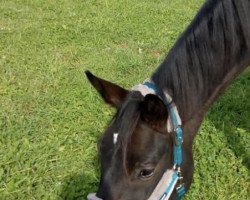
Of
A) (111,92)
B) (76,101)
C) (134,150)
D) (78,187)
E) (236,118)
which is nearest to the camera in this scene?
(134,150)

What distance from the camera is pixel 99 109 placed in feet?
14.2

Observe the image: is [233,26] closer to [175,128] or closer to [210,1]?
[210,1]

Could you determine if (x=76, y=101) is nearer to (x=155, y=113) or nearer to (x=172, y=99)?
(x=172, y=99)

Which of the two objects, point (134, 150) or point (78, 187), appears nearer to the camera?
point (134, 150)

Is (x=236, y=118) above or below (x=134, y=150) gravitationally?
below

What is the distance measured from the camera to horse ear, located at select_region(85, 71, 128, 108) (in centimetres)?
214

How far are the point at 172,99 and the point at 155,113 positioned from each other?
0.59 feet

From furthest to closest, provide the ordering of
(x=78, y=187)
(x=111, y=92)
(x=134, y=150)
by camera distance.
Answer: (x=78, y=187), (x=111, y=92), (x=134, y=150)

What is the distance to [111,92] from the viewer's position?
217 cm

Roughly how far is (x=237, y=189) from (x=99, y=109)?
5.41ft

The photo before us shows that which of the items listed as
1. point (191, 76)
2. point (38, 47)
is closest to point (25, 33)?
point (38, 47)

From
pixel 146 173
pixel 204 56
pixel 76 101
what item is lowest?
pixel 76 101

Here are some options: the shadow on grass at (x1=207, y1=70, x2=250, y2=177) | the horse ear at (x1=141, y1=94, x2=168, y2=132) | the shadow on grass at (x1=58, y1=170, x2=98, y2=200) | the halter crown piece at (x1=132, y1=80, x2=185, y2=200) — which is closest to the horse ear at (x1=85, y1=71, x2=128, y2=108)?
the halter crown piece at (x1=132, y1=80, x2=185, y2=200)

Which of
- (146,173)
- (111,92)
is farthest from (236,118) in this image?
(146,173)
